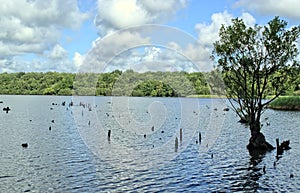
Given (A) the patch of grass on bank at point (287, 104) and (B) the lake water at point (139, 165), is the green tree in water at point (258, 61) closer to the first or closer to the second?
(B) the lake water at point (139, 165)

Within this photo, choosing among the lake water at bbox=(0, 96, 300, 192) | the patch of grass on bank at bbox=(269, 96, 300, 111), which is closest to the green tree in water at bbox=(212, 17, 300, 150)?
the lake water at bbox=(0, 96, 300, 192)

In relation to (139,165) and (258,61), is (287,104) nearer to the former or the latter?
(258,61)

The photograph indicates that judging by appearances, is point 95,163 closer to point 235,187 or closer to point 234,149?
point 235,187

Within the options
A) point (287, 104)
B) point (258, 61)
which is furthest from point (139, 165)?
point (287, 104)

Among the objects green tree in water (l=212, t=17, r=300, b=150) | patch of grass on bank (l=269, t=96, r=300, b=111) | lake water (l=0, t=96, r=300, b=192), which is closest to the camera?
lake water (l=0, t=96, r=300, b=192)

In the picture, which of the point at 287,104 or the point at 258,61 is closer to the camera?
the point at 258,61

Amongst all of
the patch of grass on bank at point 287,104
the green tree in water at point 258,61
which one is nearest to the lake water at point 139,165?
the green tree in water at point 258,61

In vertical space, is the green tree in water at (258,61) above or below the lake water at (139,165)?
above

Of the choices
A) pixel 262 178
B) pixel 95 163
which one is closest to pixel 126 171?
pixel 95 163

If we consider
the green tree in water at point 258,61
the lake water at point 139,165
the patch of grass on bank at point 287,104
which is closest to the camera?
the lake water at point 139,165

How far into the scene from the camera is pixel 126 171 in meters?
30.0

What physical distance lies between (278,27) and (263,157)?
1428 centimetres

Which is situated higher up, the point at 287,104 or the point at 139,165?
the point at 287,104

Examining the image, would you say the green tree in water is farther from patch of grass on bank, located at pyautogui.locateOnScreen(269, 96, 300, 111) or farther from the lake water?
patch of grass on bank, located at pyautogui.locateOnScreen(269, 96, 300, 111)
